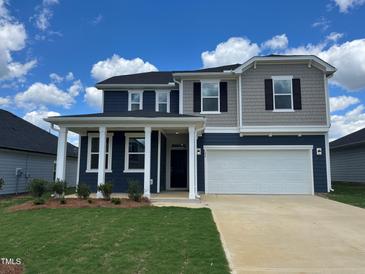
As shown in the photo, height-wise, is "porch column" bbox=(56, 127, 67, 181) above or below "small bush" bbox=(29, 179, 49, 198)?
above

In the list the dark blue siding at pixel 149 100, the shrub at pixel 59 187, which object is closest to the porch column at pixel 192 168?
the shrub at pixel 59 187

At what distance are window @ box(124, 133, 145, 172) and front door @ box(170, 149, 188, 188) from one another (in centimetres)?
239

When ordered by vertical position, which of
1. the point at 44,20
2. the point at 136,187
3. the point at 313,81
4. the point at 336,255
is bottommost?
the point at 336,255

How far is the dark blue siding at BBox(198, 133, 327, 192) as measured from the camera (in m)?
14.4

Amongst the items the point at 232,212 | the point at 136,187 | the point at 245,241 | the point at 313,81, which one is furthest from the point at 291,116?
the point at 245,241

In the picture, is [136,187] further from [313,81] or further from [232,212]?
[313,81]

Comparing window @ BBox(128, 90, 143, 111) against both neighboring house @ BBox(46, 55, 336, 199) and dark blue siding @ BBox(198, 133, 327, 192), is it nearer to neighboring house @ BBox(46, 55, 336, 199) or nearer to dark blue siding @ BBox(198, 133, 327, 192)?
neighboring house @ BBox(46, 55, 336, 199)

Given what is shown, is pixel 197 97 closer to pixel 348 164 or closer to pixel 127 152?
pixel 127 152

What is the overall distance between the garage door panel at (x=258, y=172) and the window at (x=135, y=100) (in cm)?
487

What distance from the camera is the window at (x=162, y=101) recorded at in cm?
1662

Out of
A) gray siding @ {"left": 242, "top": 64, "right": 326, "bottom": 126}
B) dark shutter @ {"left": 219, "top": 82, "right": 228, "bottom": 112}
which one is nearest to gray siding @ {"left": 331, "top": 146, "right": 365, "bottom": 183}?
gray siding @ {"left": 242, "top": 64, "right": 326, "bottom": 126}

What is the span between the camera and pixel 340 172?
23188mm

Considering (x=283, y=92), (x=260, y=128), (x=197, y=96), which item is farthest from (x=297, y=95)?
(x=197, y=96)

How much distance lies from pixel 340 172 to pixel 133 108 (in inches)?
644
